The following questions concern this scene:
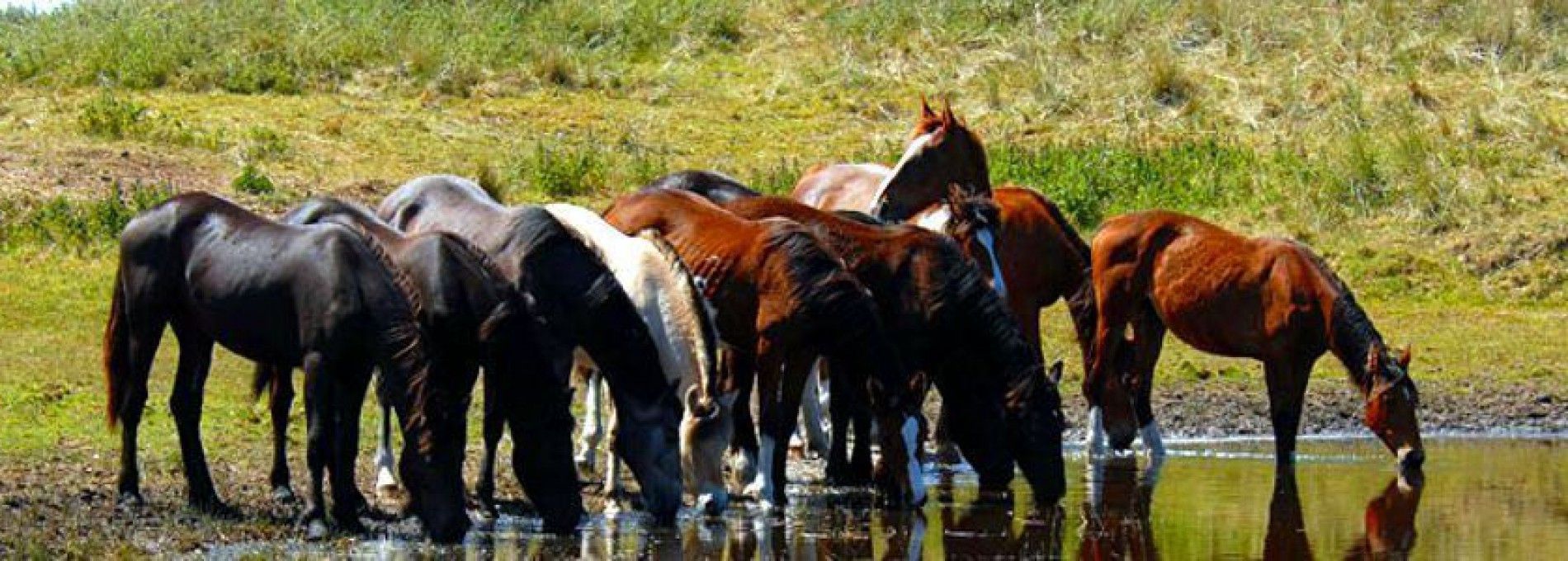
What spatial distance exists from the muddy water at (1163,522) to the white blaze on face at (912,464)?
143 millimetres

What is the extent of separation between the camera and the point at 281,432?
12906 millimetres

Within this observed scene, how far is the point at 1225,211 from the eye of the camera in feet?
78.0

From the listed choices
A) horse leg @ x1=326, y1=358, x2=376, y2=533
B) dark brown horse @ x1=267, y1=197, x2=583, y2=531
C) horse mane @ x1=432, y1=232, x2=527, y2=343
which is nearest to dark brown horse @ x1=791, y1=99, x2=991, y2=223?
dark brown horse @ x1=267, y1=197, x2=583, y2=531

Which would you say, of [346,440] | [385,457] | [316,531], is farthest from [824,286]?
[316,531]

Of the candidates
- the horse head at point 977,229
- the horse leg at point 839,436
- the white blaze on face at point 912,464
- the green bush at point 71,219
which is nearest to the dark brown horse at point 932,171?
the horse head at point 977,229

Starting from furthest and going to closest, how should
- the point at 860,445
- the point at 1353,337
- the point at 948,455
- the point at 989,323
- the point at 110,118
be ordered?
the point at 110,118 → the point at 948,455 → the point at 1353,337 → the point at 860,445 → the point at 989,323

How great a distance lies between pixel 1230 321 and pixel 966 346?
2800mm

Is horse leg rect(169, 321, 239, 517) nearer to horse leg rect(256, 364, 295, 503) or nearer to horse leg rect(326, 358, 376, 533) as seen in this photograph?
horse leg rect(256, 364, 295, 503)

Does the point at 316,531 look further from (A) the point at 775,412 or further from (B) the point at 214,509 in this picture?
(A) the point at 775,412

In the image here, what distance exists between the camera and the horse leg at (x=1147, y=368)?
16188 mm

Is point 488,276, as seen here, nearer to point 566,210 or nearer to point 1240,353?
point 566,210

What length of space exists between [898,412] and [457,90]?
1490 centimetres

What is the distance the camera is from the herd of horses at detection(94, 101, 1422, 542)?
11.8 m

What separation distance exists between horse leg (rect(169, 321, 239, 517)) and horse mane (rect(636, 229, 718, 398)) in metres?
2.20
